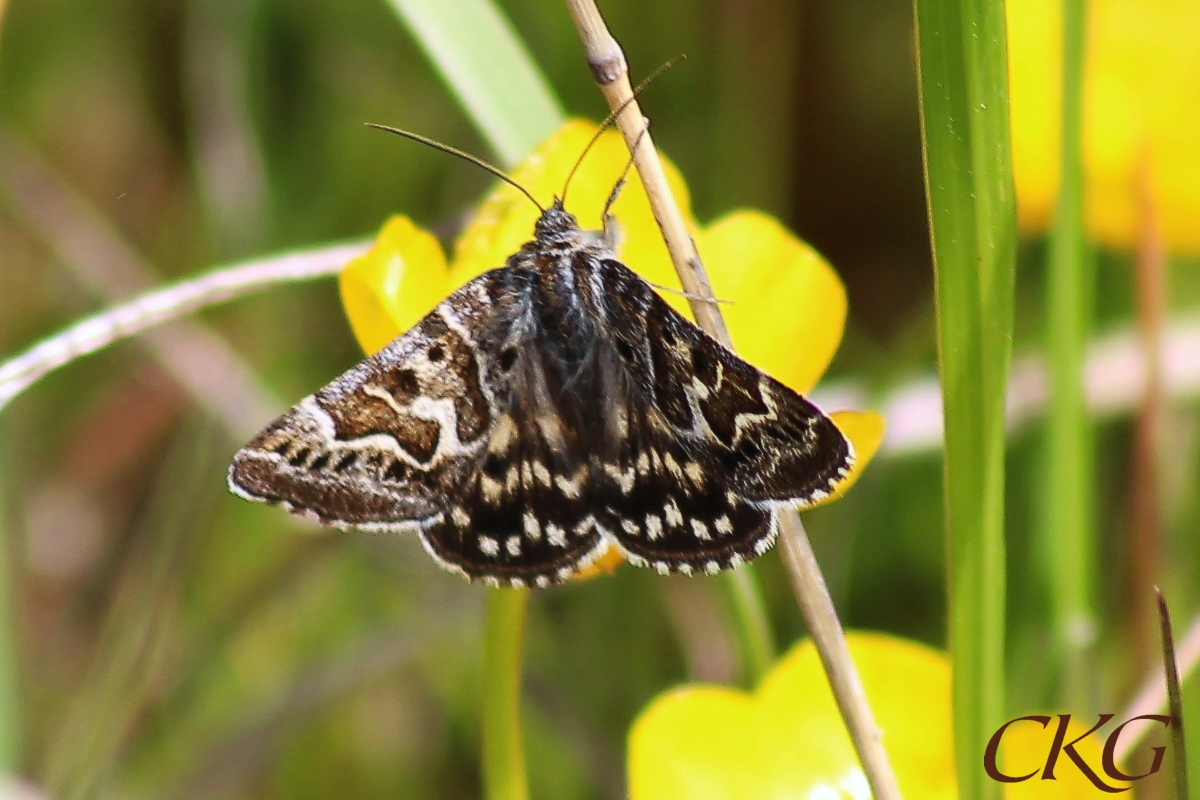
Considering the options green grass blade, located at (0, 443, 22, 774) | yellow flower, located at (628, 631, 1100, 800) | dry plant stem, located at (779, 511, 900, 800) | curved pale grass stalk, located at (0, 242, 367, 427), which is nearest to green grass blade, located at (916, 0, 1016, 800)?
dry plant stem, located at (779, 511, 900, 800)

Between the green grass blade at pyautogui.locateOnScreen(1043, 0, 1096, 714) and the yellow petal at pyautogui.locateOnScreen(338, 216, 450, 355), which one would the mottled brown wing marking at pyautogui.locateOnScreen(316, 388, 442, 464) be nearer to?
the yellow petal at pyautogui.locateOnScreen(338, 216, 450, 355)

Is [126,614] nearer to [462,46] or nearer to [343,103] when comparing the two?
[462,46]

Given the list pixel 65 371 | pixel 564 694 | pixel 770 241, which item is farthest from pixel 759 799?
pixel 65 371

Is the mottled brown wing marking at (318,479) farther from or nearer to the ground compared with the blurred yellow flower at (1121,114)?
nearer to the ground

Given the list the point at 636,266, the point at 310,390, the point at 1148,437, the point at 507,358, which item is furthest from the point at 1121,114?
the point at 310,390

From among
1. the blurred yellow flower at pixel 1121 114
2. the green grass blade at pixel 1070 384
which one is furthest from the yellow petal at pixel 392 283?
the blurred yellow flower at pixel 1121 114

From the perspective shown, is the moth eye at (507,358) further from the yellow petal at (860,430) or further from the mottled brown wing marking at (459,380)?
the yellow petal at (860,430)
